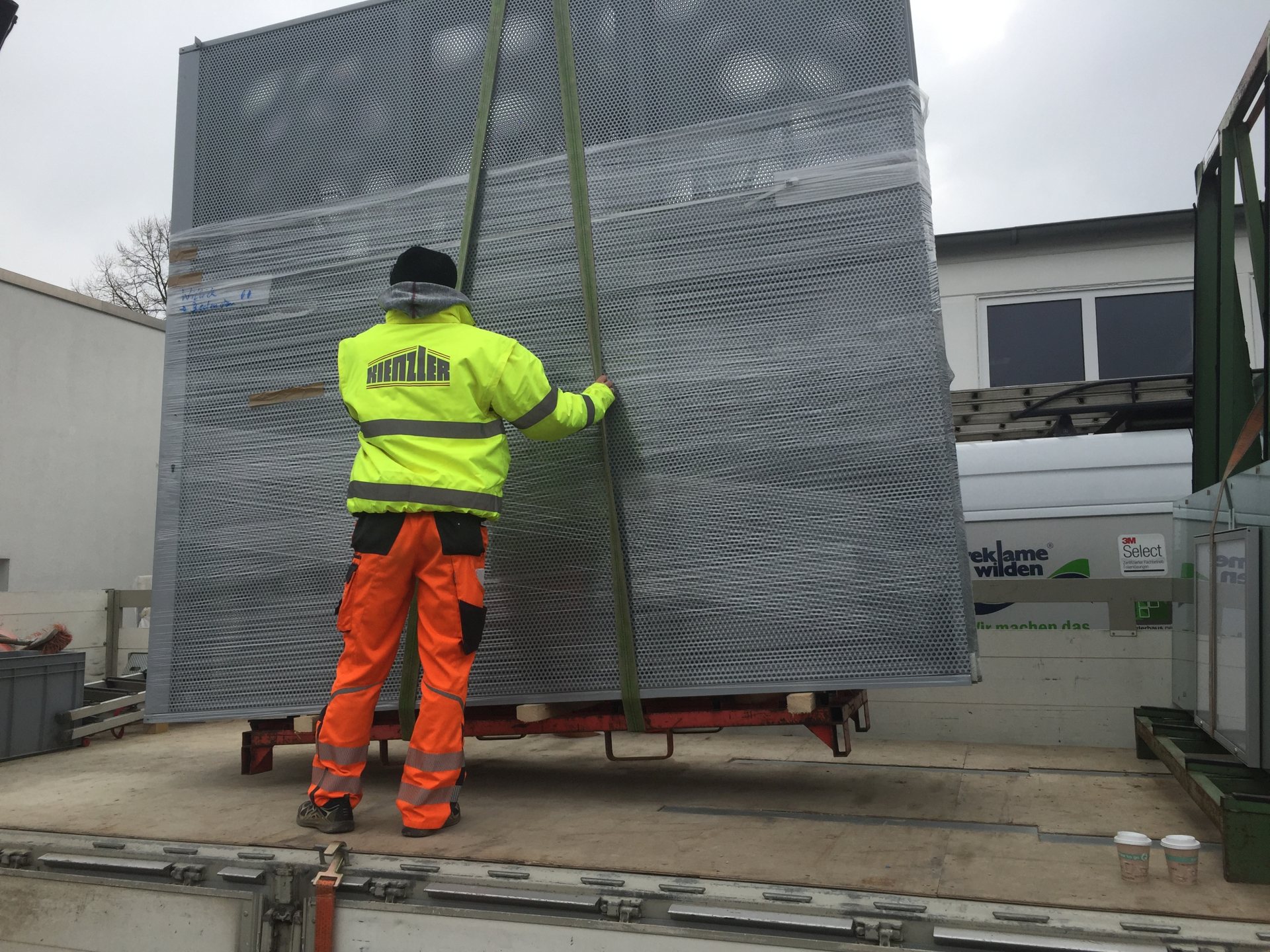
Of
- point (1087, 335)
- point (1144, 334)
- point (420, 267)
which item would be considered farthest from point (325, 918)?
point (1144, 334)

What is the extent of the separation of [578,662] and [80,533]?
1140 centimetres

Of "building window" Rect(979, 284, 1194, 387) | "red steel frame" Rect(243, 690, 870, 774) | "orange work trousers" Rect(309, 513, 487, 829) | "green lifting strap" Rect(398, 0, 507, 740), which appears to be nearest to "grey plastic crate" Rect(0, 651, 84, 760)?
"red steel frame" Rect(243, 690, 870, 774)

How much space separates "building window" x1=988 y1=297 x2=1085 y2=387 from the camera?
33.4 feet

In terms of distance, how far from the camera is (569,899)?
2.15 metres

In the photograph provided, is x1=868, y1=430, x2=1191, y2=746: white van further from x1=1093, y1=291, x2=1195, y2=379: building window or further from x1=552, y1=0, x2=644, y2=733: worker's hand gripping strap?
x1=1093, y1=291, x2=1195, y2=379: building window

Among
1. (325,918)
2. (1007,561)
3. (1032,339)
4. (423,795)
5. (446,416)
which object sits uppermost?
(1032,339)

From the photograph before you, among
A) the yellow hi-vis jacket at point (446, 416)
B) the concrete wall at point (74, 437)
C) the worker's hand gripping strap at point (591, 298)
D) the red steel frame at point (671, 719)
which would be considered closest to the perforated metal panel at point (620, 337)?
the worker's hand gripping strap at point (591, 298)

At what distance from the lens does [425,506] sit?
2.98m

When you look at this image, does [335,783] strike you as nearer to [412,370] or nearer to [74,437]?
[412,370]

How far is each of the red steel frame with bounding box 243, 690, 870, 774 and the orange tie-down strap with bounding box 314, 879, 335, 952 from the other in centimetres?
114

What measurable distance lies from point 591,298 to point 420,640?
48.2 inches

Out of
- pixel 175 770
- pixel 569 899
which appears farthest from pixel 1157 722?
pixel 175 770

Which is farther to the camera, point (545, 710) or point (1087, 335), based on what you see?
point (1087, 335)

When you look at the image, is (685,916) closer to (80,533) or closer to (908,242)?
(908,242)
